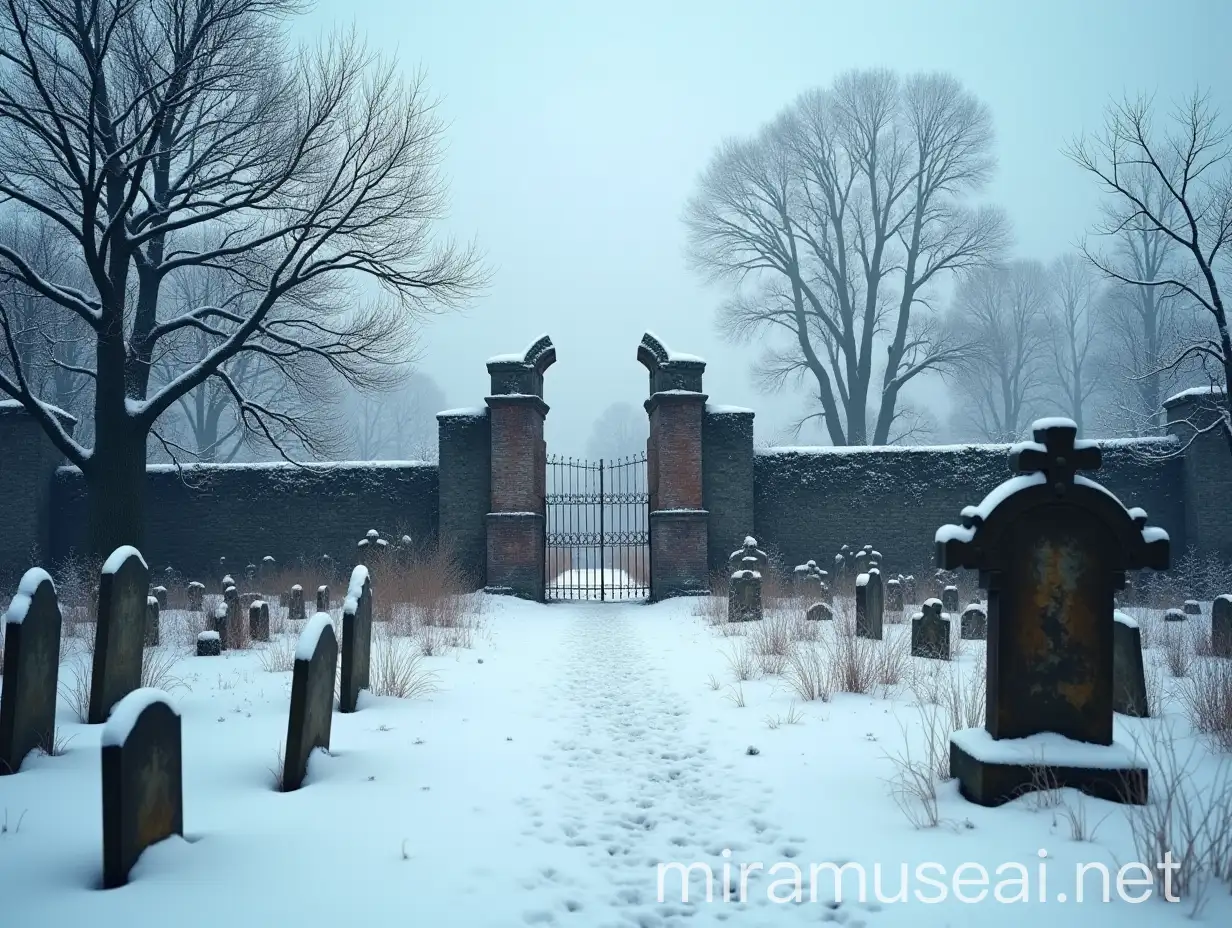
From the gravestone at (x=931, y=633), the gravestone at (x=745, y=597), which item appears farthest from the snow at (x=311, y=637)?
the gravestone at (x=745, y=597)

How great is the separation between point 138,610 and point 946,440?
193 feet

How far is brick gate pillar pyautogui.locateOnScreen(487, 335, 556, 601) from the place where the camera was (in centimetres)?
1498

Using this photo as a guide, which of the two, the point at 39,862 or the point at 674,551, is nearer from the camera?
the point at 39,862

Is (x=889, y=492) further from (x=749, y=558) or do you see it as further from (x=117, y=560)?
(x=117, y=560)

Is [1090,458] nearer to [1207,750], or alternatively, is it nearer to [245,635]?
[1207,750]

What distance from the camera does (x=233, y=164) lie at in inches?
530

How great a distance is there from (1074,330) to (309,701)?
4392 centimetres

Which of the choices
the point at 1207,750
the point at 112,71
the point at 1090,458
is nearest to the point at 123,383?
the point at 112,71

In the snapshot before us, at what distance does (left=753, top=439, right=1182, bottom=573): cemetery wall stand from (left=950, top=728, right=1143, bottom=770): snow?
12.2 m

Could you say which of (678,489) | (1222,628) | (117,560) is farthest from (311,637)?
(678,489)

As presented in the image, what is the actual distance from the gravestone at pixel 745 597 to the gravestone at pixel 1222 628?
5125 millimetres

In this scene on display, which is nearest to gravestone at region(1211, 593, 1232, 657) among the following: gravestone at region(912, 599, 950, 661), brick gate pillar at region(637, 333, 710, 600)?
gravestone at region(912, 599, 950, 661)

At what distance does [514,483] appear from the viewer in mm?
15062

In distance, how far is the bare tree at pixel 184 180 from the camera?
35.2ft
